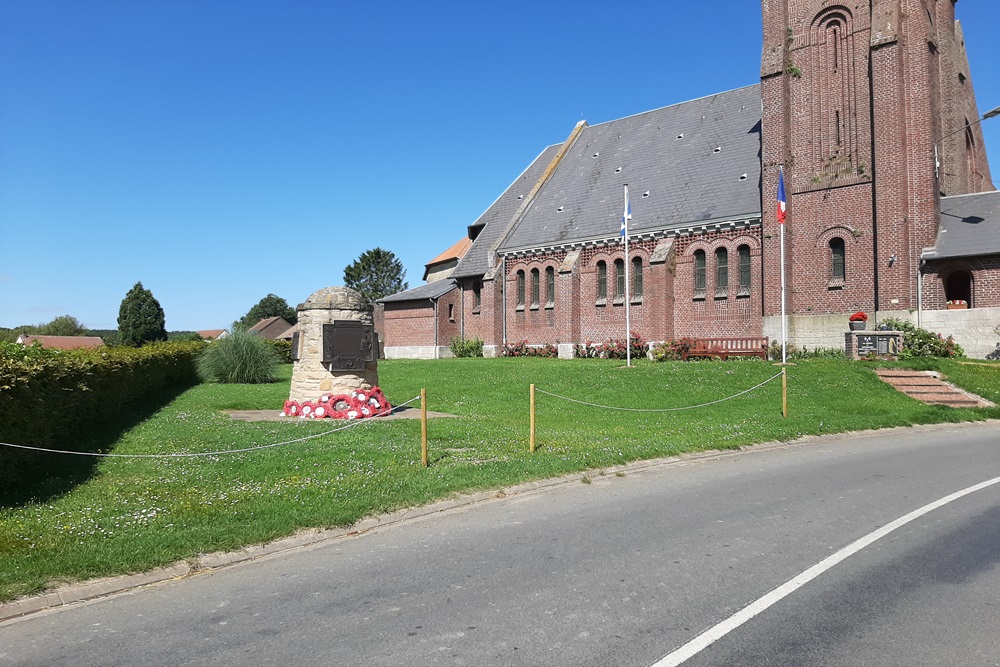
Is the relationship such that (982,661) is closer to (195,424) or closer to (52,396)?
(52,396)

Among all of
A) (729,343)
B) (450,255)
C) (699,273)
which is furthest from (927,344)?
(450,255)

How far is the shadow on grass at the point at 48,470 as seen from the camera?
8906mm

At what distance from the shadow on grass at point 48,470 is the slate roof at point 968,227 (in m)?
27.0

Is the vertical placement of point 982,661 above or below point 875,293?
below

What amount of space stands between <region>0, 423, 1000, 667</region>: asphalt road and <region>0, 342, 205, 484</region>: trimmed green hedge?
4674mm

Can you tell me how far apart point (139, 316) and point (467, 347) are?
57423 mm

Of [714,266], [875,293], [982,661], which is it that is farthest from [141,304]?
[982,661]

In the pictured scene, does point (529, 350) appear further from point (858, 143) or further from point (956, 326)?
point (956, 326)

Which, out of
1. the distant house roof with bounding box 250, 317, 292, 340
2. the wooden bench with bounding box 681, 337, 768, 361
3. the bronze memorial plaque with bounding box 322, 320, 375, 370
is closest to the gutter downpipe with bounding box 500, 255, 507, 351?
the wooden bench with bounding box 681, 337, 768, 361

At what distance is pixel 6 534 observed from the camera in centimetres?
698

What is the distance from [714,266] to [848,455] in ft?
72.1

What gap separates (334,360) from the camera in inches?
655

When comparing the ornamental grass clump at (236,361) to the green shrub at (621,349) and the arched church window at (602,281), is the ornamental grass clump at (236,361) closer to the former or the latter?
the green shrub at (621,349)

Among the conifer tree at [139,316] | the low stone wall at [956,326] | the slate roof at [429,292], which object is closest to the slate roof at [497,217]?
the slate roof at [429,292]
